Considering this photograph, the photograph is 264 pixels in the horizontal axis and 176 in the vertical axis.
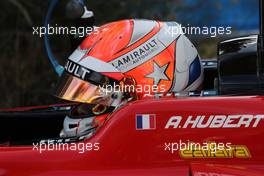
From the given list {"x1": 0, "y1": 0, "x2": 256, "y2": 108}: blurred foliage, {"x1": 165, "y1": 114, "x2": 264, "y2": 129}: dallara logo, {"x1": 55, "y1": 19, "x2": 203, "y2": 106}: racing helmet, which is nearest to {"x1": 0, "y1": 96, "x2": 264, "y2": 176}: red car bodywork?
{"x1": 165, "y1": 114, "x2": 264, "y2": 129}: dallara logo

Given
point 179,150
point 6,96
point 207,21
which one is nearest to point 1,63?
point 6,96

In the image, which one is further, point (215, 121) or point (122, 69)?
point (122, 69)

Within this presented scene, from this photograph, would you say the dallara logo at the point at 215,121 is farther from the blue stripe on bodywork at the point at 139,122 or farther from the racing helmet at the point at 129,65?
the racing helmet at the point at 129,65

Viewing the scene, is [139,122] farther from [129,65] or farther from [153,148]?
[129,65]

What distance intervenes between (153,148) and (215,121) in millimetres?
281

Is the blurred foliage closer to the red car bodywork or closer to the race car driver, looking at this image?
the race car driver

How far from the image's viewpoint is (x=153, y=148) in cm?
254

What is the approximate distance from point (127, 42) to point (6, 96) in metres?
3.86

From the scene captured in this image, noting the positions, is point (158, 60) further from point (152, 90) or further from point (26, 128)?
point (26, 128)

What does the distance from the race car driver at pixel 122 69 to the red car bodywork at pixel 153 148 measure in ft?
0.89

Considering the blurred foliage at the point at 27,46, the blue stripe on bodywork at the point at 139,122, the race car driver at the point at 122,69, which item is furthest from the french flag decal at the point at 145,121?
the blurred foliage at the point at 27,46

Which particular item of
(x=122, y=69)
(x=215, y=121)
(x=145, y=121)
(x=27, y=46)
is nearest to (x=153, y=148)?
(x=145, y=121)

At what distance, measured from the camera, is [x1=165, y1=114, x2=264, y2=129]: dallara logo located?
98.7 inches

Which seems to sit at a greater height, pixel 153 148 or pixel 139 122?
pixel 139 122
